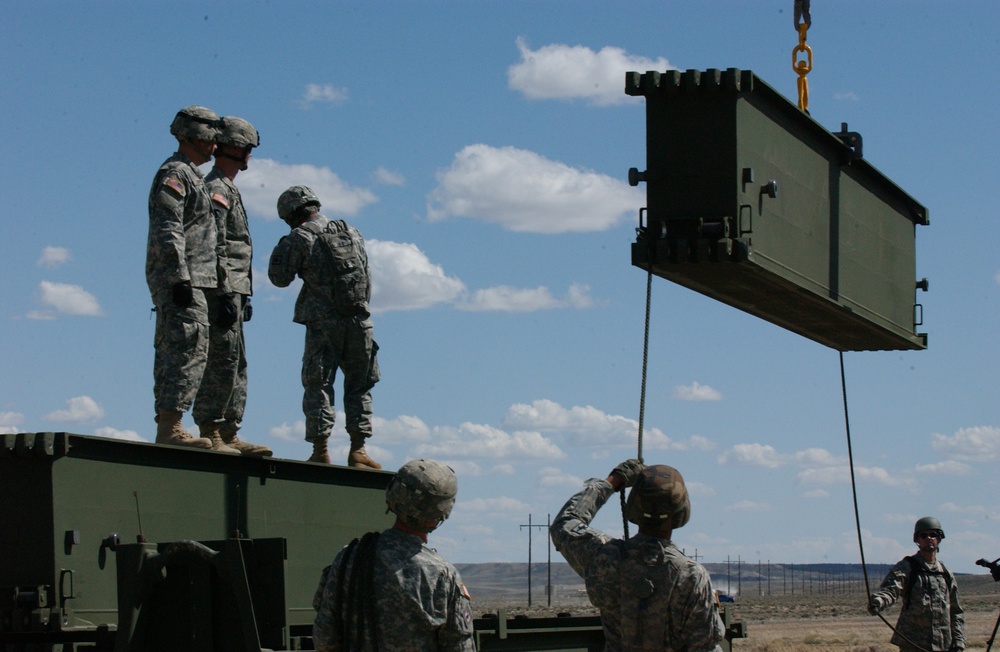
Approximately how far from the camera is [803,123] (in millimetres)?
9320

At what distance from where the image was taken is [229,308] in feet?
29.7

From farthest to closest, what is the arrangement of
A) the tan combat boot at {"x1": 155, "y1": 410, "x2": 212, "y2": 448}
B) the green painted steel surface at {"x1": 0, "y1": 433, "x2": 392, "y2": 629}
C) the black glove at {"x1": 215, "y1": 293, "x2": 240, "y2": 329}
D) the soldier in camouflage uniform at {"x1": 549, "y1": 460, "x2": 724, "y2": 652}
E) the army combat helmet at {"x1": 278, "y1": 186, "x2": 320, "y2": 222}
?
the army combat helmet at {"x1": 278, "y1": 186, "x2": 320, "y2": 222} → the black glove at {"x1": 215, "y1": 293, "x2": 240, "y2": 329} → the tan combat boot at {"x1": 155, "y1": 410, "x2": 212, "y2": 448} → the green painted steel surface at {"x1": 0, "y1": 433, "x2": 392, "y2": 629} → the soldier in camouflage uniform at {"x1": 549, "y1": 460, "x2": 724, "y2": 652}

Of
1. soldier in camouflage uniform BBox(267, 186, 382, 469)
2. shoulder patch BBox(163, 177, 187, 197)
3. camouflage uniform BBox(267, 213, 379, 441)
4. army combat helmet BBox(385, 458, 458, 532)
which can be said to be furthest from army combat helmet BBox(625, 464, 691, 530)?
camouflage uniform BBox(267, 213, 379, 441)

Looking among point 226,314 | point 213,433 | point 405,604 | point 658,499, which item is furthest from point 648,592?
point 226,314

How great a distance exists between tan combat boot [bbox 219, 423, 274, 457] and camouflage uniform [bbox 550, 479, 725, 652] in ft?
12.0

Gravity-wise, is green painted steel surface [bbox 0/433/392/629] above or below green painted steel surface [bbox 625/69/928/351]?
below

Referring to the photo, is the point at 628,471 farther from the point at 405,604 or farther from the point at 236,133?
the point at 236,133

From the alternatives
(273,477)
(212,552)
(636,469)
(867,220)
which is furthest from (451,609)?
(867,220)

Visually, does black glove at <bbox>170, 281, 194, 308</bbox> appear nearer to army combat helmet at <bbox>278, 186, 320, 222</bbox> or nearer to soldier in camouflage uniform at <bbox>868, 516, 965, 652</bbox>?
army combat helmet at <bbox>278, 186, 320, 222</bbox>

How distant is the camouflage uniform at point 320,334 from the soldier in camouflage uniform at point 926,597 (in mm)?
4185

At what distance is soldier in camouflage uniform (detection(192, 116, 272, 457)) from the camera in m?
9.02

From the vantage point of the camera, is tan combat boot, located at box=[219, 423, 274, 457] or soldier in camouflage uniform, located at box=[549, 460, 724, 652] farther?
tan combat boot, located at box=[219, 423, 274, 457]

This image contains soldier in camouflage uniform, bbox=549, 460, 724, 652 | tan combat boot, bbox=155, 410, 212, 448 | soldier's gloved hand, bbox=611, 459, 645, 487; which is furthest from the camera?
tan combat boot, bbox=155, 410, 212, 448

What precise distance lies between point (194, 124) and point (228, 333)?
129cm
